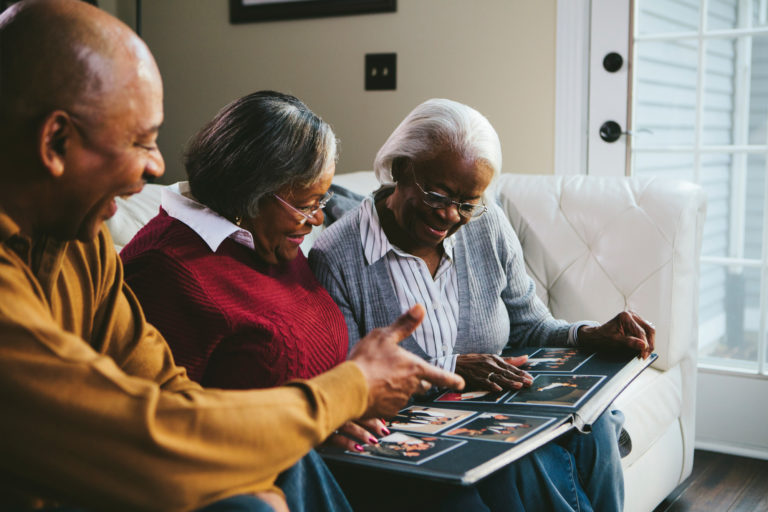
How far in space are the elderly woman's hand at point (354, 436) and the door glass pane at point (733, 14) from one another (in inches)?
72.3

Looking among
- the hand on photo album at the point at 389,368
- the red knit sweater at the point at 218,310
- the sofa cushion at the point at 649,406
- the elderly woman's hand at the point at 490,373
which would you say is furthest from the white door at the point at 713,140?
the hand on photo album at the point at 389,368

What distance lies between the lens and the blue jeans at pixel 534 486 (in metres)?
1.18

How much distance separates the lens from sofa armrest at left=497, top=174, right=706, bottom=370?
1.94m

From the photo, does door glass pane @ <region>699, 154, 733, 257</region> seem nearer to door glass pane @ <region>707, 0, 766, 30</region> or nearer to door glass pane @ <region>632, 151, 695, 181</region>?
door glass pane @ <region>632, 151, 695, 181</region>

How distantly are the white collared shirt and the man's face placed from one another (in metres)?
0.77

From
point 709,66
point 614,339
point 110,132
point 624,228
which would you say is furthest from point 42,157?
point 709,66

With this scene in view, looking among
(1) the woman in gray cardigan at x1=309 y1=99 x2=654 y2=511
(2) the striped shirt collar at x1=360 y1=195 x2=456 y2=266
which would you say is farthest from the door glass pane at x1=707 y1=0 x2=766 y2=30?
(2) the striped shirt collar at x1=360 y1=195 x2=456 y2=266

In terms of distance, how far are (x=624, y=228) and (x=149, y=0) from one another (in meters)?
2.19

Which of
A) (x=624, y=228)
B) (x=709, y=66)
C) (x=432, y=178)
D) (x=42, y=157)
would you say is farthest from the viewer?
(x=709, y=66)

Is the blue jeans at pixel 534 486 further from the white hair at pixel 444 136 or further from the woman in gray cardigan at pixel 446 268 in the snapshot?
the white hair at pixel 444 136

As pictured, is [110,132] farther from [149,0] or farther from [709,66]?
[149,0]

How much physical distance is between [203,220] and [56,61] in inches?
20.0

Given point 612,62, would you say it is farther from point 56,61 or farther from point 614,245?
point 56,61

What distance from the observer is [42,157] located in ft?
2.39
